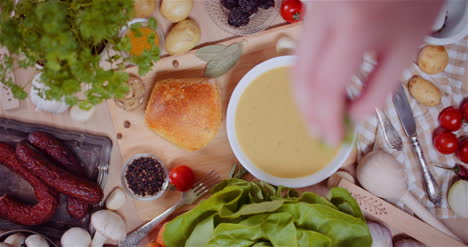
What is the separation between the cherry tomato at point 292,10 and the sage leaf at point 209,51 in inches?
7.9

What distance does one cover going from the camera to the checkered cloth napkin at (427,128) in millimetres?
1139

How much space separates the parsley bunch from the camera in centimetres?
74

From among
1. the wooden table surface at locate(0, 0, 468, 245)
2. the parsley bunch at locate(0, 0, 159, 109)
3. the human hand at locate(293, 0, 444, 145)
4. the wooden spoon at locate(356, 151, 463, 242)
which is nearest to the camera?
the human hand at locate(293, 0, 444, 145)

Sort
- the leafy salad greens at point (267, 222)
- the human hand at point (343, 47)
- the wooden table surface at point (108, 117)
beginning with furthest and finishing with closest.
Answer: the wooden table surface at point (108, 117) < the leafy salad greens at point (267, 222) < the human hand at point (343, 47)

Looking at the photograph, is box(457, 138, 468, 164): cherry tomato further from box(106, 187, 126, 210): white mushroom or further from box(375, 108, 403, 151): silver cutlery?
box(106, 187, 126, 210): white mushroom

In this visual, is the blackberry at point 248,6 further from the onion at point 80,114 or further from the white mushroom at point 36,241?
the white mushroom at point 36,241

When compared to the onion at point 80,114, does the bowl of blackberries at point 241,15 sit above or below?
above

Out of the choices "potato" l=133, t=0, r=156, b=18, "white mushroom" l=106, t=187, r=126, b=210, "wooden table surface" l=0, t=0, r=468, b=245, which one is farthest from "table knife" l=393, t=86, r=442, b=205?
"white mushroom" l=106, t=187, r=126, b=210

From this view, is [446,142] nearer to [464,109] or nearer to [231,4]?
[464,109]

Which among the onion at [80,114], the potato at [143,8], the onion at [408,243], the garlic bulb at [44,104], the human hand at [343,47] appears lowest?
the onion at [408,243]

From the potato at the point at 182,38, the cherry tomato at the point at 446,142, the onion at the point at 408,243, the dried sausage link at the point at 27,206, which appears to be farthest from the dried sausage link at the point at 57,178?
the cherry tomato at the point at 446,142

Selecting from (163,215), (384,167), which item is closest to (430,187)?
(384,167)

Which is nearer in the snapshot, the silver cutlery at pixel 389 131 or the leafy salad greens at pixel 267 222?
the leafy salad greens at pixel 267 222

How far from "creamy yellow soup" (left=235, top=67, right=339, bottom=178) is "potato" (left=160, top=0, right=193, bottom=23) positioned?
11.2 inches
